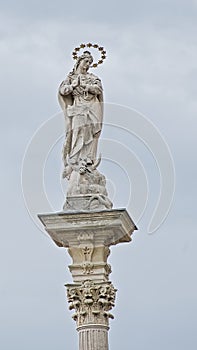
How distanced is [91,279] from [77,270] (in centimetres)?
39

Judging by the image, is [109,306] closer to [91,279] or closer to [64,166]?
[91,279]

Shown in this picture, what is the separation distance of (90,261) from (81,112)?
337 cm

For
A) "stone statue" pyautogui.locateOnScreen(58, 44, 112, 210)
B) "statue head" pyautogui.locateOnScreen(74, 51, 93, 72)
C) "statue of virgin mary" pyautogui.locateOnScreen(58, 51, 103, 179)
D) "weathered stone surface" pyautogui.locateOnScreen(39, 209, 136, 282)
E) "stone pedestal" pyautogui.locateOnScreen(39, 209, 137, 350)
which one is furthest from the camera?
"statue head" pyautogui.locateOnScreen(74, 51, 93, 72)

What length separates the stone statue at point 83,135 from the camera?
72.1 ft

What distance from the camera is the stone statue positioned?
72.1 feet

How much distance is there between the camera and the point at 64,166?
22.8 metres

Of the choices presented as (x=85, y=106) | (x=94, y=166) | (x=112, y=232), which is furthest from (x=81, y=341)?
(x=85, y=106)

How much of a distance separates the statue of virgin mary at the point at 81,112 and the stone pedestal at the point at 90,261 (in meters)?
1.46

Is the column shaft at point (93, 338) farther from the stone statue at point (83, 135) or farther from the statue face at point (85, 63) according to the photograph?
the statue face at point (85, 63)

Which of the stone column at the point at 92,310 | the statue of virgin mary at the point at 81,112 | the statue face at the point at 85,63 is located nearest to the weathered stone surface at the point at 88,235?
the stone column at the point at 92,310

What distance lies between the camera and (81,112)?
2295 centimetres

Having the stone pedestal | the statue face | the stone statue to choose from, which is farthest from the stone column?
the statue face

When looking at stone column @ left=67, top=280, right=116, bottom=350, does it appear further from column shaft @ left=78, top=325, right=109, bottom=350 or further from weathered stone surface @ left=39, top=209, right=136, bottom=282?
weathered stone surface @ left=39, top=209, right=136, bottom=282

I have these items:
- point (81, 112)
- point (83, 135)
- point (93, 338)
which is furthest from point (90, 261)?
point (81, 112)
